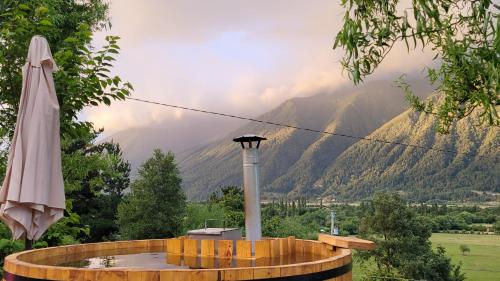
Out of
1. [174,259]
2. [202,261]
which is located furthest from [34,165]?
[202,261]

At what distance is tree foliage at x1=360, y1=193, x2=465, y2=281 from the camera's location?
114 ft

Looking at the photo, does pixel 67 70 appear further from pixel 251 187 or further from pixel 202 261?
pixel 202 261

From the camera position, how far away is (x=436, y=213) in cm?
6088

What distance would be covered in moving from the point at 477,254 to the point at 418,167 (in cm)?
4893

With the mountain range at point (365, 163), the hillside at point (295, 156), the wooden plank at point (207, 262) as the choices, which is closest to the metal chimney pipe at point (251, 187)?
the wooden plank at point (207, 262)

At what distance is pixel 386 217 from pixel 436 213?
93.6ft

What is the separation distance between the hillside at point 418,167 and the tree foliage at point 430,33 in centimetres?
7489

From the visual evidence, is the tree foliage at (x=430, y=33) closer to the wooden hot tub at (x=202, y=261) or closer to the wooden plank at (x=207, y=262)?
the wooden hot tub at (x=202, y=261)

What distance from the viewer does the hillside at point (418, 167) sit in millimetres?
89688

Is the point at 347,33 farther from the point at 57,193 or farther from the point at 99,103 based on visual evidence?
the point at 99,103

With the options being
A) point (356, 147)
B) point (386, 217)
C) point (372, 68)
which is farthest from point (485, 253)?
point (356, 147)

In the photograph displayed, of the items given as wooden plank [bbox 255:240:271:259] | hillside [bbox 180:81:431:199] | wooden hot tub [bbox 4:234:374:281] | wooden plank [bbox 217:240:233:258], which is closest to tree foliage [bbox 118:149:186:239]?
wooden hot tub [bbox 4:234:374:281]

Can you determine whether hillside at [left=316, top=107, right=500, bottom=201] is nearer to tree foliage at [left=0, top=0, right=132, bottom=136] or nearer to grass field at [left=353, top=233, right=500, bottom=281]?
grass field at [left=353, top=233, right=500, bottom=281]

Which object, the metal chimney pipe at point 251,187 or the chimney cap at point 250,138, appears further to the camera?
the chimney cap at point 250,138
